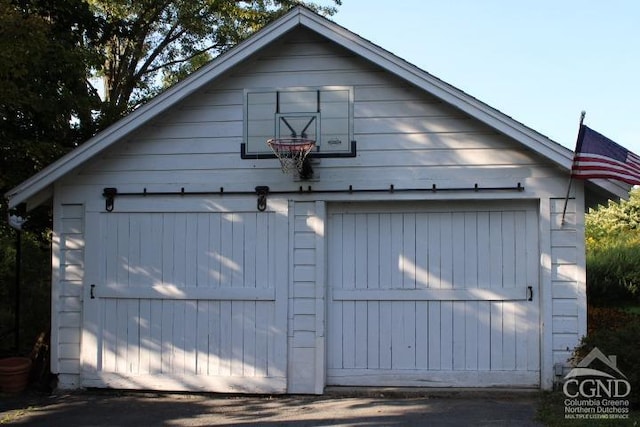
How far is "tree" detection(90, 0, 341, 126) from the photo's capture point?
20266mm

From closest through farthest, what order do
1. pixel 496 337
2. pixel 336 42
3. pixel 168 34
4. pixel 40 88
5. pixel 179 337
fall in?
1. pixel 336 42
2. pixel 496 337
3. pixel 179 337
4. pixel 40 88
5. pixel 168 34

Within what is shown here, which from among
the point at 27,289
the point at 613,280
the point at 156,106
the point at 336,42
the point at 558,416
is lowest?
the point at 558,416

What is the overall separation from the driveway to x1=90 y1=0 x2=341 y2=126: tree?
44.0 ft

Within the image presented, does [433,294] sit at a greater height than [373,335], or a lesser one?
greater

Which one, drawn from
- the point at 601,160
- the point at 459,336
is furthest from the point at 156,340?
the point at 601,160

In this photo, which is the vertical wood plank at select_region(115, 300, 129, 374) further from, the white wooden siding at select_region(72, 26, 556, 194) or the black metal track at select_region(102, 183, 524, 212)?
the white wooden siding at select_region(72, 26, 556, 194)

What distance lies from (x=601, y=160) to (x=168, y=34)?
Answer: 60.5ft

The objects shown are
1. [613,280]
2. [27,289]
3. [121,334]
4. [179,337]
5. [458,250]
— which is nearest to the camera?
[458,250]

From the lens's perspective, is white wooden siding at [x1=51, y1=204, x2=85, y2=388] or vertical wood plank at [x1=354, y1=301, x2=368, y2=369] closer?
vertical wood plank at [x1=354, y1=301, x2=368, y2=369]

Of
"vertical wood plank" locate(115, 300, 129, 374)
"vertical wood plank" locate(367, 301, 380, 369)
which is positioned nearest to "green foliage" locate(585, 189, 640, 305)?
"vertical wood plank" locate(367, 301, 380, 369)

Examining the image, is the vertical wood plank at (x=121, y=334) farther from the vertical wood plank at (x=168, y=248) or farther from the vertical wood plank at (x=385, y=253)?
the vertical wood plank at (x=385, y=253)

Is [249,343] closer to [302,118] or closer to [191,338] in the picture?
[191,338]

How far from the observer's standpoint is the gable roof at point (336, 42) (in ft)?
23.4

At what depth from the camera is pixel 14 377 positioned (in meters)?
8.07
